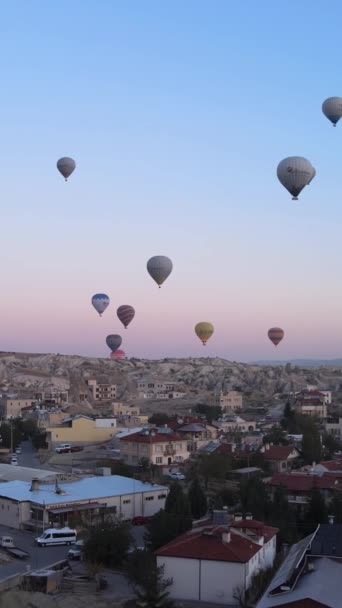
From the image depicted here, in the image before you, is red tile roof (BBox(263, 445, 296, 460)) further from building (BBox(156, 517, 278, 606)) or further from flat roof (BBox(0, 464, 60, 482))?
building (BBox(156, 517, 278, 606))

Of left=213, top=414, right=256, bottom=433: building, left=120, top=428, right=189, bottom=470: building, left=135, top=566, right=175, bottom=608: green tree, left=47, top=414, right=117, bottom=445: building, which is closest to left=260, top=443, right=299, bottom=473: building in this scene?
left=120, top=428, right=189, bottom=470: building

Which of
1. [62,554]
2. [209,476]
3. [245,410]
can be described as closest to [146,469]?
[209,476]

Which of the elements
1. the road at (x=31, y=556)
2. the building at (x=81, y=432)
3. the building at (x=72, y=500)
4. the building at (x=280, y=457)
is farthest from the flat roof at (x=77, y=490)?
the building at (x=81, y=432)

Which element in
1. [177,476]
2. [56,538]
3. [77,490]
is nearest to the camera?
[56,538]

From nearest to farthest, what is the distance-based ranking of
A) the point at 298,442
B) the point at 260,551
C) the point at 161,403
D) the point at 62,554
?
1. the point at 260,551
2. the point at 62,554
3. the point at 298,442
4. the point at 161,403

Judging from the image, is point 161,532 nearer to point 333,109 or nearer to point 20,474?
point 20,474

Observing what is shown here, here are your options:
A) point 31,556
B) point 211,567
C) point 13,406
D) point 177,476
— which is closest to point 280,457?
point 177,476

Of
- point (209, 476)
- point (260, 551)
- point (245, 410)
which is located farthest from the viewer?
point (245, 410)

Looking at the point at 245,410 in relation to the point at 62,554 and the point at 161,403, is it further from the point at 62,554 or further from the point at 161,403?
the point at 62,554

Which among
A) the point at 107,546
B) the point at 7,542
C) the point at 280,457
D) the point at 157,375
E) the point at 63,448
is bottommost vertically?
the point at 7,542
